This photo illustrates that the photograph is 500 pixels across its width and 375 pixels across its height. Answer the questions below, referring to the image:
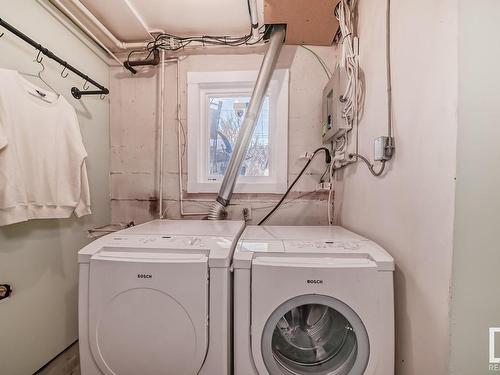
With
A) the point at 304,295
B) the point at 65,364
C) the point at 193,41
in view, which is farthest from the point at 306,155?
the point at 65,364

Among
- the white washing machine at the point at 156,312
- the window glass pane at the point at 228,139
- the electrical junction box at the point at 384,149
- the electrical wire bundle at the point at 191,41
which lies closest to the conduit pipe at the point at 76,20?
the electrical wire bundle at the point at 191,41

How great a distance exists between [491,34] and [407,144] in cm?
36

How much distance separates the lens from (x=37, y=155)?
116 centimetres

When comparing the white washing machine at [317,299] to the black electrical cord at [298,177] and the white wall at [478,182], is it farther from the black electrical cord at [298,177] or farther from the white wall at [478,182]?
the black electrical cord at [298,177]

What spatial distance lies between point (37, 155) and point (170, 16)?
1.24 meters

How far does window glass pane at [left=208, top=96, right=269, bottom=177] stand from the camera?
192cm

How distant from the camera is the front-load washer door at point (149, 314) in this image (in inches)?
35.6

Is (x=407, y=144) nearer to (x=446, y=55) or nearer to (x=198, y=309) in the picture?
(x=446, y=55)

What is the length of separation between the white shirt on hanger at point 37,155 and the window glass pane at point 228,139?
0.93 meters

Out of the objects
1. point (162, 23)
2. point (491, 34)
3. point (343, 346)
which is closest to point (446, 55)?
point (491, 34)

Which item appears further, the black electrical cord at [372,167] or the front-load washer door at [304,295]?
the black electrical cord at [372,167]

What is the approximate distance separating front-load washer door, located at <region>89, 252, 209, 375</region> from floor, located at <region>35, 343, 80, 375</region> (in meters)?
0.67

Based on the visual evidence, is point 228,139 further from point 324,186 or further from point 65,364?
point 65,364

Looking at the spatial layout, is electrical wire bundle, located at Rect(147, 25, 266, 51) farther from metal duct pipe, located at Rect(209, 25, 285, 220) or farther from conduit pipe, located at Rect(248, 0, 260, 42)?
metal duct pipe, located at Rect(209, 25, 285, 220)
